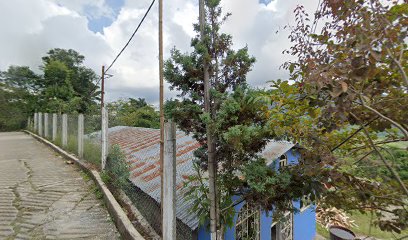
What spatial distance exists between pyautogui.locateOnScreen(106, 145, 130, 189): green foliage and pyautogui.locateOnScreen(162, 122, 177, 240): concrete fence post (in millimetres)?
2417

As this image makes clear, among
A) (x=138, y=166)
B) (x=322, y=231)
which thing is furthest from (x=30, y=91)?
(x=322, y=231)

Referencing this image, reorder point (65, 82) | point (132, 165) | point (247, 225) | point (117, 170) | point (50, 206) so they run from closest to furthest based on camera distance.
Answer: point (50, 206), point (117, 170), point (247, 225), point (132, 165), point (65, 82)

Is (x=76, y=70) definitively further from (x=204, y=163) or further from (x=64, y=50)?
(x=204, y=163)

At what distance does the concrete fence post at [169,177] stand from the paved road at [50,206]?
1.30 m

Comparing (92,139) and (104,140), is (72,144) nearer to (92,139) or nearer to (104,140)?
(92,139)

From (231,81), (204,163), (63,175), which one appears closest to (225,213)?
(204,163)

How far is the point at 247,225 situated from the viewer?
5805 millimetres

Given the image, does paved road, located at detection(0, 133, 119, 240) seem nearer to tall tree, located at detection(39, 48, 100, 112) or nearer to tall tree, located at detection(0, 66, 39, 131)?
tall tree, located at detection(39, 48, 100, 112)

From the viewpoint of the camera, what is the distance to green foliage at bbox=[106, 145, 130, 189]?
4.95m

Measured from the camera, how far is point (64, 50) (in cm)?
3225

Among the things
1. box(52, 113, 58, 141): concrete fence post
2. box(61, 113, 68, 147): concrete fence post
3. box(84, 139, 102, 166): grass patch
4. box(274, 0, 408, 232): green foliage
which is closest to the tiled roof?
box(84, 139, 102, 166): grass patch

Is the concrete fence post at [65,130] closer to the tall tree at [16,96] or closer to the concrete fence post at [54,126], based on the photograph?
the concrete fence post at [54,126]

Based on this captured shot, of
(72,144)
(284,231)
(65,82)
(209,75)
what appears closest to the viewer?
(209,75)

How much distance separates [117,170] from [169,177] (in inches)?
113
